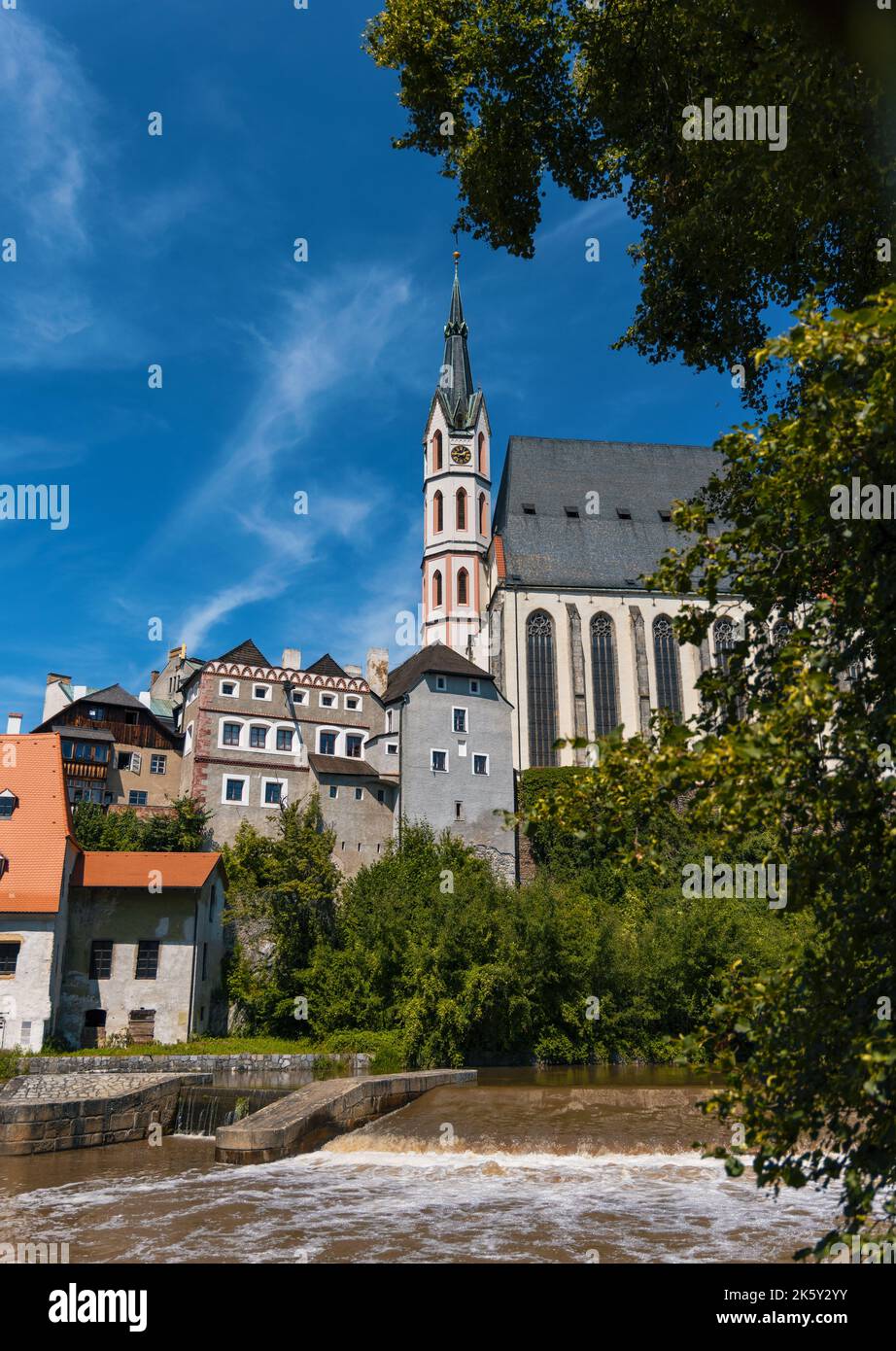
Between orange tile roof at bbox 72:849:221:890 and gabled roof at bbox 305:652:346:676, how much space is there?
22.1m

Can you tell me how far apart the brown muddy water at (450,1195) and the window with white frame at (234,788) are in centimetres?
2979

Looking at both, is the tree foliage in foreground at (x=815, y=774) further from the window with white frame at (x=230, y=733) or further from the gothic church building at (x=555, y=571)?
the gothic church building at (x=555, y=571)

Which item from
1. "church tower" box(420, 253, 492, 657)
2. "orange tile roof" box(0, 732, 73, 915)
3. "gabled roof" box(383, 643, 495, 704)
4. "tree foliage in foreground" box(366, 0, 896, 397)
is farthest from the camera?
"church tower" box(420, 253, 492, 657)

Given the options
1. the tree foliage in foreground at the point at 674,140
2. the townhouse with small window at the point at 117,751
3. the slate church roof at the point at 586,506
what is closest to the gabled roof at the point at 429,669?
the slate church roof at the point at 586,506

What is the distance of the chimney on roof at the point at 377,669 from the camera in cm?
6047

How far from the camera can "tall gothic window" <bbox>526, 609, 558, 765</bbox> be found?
62469 mm

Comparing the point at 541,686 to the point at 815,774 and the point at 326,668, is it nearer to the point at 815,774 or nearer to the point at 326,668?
the point at 326,668

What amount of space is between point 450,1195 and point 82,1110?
9.26 metres

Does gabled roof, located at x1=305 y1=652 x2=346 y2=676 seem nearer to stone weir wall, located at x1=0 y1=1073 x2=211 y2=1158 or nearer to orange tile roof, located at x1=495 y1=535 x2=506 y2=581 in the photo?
orange tile roof, located at x1=495 y1=535 x2=506 y2=581

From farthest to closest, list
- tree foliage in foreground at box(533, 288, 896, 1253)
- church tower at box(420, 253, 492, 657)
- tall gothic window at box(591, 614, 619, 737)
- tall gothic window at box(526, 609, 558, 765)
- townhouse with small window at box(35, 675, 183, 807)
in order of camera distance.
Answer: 1. church tower at box(420, 253, 492, 657)
2. tall gothic window at box(591, 614, 619, 737)
3. tall gothic window at box(526, 609, 558, 765)
4. townhouse with small window at box(35, 675, 183, 807)
5. tree foliage in foreground at box(533, 288, 896, 1253)

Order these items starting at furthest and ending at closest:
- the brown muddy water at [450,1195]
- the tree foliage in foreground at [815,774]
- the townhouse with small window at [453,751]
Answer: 1. the townhouse with small window at [453,751]
2. the brown muddy water at [450,1195]
3. the tree foliage in foreground at [815,774]

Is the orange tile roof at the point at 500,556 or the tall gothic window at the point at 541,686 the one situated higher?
the orange tile roof at the point at 500,556

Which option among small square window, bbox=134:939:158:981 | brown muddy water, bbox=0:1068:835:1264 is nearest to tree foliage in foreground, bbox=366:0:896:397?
brown muddy water, bbox=0:1068:835:1264
